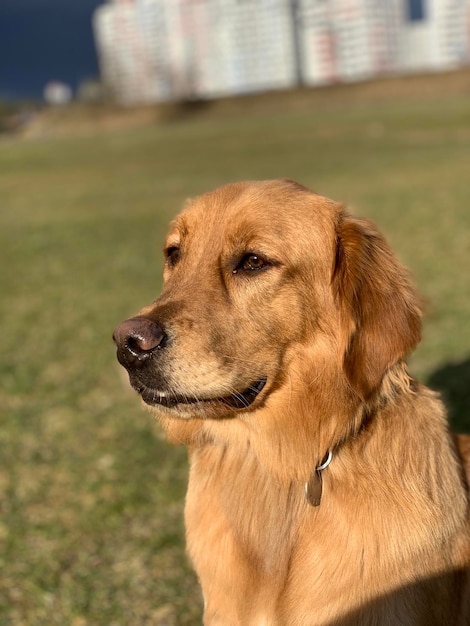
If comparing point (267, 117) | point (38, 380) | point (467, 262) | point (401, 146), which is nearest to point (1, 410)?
point (38, 380)

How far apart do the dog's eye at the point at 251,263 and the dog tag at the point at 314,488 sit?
33.2 inches

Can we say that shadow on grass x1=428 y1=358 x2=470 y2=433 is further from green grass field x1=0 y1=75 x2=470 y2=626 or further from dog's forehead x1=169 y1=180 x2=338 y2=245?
dog's forehead x1=169 y1=180 x2=338 y2=245

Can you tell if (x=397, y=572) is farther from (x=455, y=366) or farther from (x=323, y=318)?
(x=455, y=366)

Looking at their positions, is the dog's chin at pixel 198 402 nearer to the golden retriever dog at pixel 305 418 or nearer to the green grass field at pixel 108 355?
the golden retriever dog at pixel 305 418

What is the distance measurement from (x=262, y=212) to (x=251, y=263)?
0.70 feet

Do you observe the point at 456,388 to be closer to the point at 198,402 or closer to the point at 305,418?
the point at 305,418

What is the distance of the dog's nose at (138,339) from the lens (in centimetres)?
268

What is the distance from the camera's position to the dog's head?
2777 mm

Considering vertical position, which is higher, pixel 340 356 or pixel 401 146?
pixel 340 356

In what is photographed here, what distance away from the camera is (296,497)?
3002 millimetres

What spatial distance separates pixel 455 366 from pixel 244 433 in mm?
4376

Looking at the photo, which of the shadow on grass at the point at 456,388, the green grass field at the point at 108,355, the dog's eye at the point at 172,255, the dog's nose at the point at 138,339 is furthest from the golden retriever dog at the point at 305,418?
the shadow on grass at the point at 456,388

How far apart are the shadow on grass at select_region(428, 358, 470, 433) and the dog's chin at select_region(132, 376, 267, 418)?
3.18 meters

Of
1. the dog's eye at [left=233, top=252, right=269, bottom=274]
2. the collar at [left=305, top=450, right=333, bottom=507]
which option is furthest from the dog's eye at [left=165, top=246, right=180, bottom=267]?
the collar at [left=305, top=450, right=333, bottom=507]
